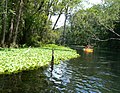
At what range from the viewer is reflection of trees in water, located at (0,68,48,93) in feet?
44.5

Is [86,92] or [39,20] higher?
[39,20]

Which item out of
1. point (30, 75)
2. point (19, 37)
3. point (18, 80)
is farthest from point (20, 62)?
point (19, 37)

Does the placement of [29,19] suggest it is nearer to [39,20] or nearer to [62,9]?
[39,20]

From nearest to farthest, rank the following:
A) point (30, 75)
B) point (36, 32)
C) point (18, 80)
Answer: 1. point (18, 80)
2. point (30, 75)
3. point (36, 32)

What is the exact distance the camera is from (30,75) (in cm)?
1820

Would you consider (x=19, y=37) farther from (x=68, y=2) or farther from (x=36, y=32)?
(x=68, y=2)

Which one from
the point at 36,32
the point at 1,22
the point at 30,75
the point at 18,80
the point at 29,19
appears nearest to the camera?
the point at 18,80

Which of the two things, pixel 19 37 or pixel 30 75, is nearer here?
pixel 30 75

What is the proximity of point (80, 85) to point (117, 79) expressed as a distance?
16.0 ft

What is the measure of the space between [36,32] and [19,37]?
503 centimetres

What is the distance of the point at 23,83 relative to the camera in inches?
603

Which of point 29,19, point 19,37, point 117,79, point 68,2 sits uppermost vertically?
point 68,2

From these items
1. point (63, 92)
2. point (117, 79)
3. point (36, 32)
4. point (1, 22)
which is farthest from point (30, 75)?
point (36, 32)

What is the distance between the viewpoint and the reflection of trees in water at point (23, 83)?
44.5 feet
